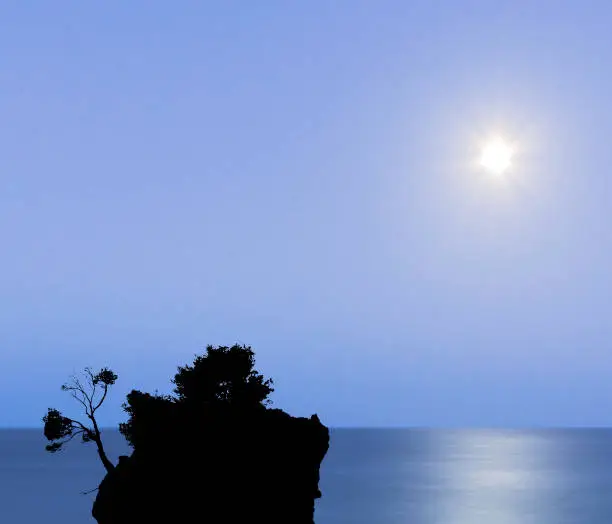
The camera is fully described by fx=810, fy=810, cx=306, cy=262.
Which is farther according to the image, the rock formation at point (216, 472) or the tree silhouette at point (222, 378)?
the tree silhouette at point (222, 378)

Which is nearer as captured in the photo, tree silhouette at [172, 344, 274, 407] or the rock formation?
the rock formation

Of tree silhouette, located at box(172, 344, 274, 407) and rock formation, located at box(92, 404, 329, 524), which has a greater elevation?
tree silhouette, located at box(172, 344, 274, 407)

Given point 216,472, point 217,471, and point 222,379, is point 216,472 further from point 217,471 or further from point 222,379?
point 222,379

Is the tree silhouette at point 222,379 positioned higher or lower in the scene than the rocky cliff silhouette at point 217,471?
higher

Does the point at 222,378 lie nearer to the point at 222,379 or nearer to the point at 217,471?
the point at 222,379

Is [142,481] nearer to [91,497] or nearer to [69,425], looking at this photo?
[69,425]

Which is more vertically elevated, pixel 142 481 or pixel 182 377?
pixel 182 377

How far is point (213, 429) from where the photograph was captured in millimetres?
44594

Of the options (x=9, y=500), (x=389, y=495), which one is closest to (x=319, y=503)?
(x=389, y=495)

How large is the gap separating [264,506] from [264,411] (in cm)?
522

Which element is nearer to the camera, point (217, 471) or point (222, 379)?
point (217, 471)

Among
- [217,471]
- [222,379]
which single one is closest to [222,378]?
[222,379]

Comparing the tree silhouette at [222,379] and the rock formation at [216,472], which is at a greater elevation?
the tree silhouette at [222,379]

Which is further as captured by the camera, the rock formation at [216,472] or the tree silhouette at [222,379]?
the tree silhouette at [222,379]
